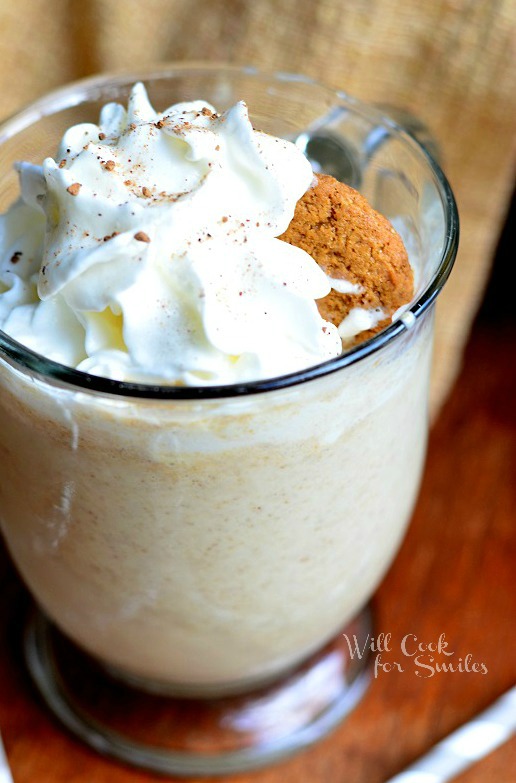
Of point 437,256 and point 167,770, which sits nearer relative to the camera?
point 437,256

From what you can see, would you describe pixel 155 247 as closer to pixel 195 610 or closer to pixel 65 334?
pixel 65 334

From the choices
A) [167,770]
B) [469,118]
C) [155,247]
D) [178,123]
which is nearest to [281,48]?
[469,118]

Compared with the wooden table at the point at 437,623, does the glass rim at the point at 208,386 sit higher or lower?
higher

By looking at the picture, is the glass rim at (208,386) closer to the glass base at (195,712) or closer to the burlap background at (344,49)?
the burlap background at (344,49)

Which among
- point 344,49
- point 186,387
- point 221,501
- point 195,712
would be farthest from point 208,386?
point 344,49

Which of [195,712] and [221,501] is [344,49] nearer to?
[221,501]

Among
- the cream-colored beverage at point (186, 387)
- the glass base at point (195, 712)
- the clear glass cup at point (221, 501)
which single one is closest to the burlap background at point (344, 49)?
the clear glass cup at point (221, 501)

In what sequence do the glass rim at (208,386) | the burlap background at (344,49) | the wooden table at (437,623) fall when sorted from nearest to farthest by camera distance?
the glass rim at (208,386)
the wooden table at (437,623)
the burlap background at (344,49)
